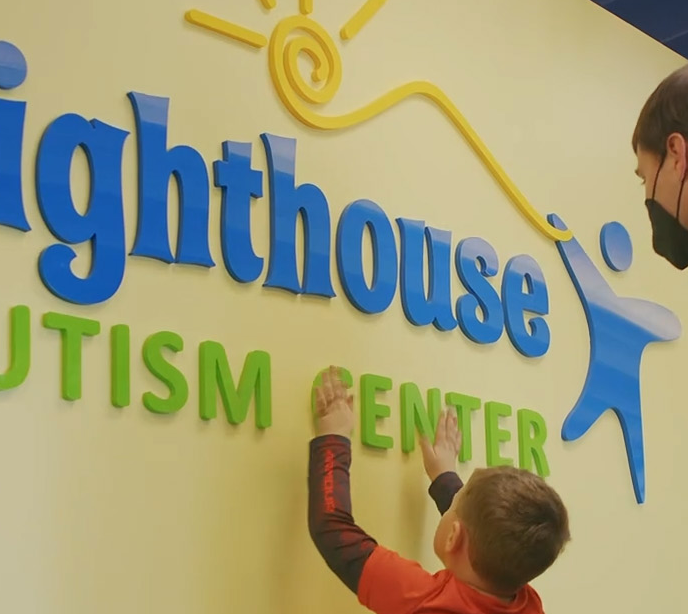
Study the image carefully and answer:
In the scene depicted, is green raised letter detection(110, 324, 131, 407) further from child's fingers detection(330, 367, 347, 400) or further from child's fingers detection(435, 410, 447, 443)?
child's fingers detection(435, 410, 447, 443)

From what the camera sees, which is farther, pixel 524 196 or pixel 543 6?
pixel 543 6

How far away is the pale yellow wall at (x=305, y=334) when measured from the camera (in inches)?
48.7

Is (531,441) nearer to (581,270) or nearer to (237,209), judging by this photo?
(581,270)

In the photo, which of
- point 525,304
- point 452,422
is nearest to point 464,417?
point 452,422

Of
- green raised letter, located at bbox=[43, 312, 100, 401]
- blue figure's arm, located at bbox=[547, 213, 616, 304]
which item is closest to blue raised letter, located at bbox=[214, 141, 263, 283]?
green raised letter, located at bbox=[43, 312, 100, 401]

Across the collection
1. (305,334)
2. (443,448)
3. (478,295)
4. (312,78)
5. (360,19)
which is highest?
(360,19)

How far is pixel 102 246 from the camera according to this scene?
1296 mm

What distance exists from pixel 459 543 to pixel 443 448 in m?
0.22

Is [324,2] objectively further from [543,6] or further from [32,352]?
[32,352]

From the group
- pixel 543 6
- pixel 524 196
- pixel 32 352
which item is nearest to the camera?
pixel 32 352

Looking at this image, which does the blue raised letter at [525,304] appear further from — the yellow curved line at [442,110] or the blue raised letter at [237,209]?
the blue raised letter at [237,209]

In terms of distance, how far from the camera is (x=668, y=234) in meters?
1.38

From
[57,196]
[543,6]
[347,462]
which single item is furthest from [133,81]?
[543,6]

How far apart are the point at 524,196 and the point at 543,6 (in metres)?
0.42
